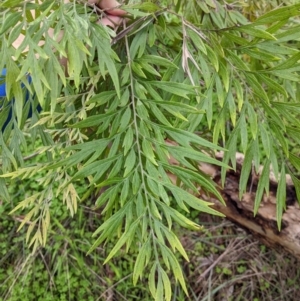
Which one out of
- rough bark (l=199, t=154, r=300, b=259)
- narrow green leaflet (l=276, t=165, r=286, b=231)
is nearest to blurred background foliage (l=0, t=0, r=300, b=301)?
narrow green leaflet (l=276, t=165, r=286, b=231)

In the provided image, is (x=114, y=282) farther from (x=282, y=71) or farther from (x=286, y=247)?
(x=282, y=71)

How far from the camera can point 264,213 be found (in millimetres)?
1479

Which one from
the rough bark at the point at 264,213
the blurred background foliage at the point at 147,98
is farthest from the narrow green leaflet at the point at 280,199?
the rough bark at the point at 264,213

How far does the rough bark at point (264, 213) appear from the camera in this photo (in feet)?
4.74

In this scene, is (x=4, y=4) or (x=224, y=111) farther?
(x=224, y=111)

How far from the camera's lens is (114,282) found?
6.33 ft

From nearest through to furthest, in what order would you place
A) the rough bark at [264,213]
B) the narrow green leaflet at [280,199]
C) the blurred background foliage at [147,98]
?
the blurred background foliage at [147,98]
the narrow green leaflet at [280,199]
the rough bark at [264,213]

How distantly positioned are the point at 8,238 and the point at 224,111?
4.80ft

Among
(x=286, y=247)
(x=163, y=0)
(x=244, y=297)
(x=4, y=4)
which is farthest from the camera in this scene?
(x=244, y=297)

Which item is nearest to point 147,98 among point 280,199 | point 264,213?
point 280,199

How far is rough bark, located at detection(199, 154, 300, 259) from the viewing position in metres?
1.44

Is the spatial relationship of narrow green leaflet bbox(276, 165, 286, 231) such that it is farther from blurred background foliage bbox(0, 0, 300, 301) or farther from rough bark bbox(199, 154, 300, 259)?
rough bark bbox(199, 154, 300, 259)

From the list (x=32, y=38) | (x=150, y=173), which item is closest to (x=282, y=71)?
(x=150, y=173)

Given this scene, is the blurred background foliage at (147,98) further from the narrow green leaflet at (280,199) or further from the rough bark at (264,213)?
the rough bark at (264,213)
